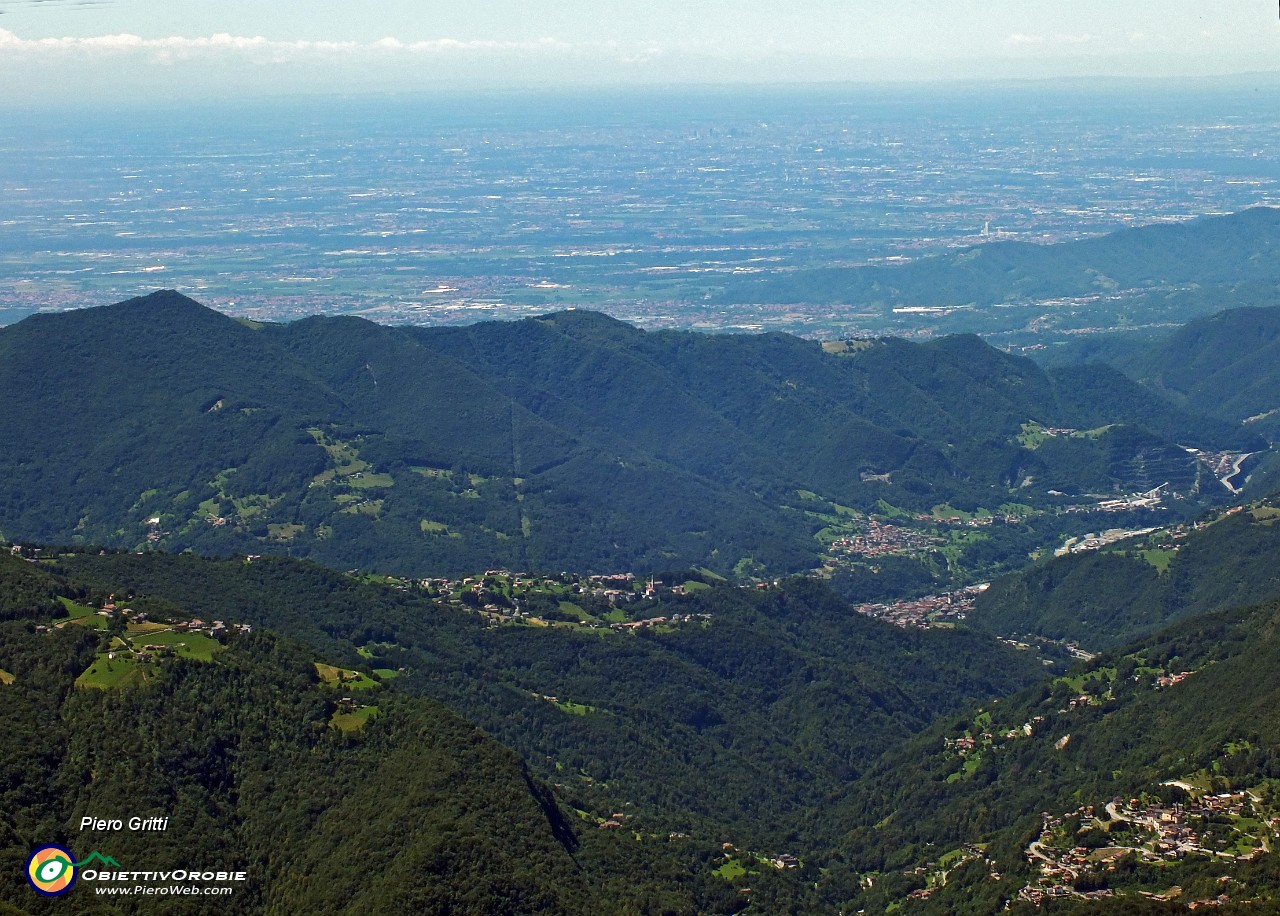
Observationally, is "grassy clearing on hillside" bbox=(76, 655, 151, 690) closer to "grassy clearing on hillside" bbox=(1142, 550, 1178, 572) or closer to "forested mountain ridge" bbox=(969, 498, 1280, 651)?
"forested mountain ridge" bbox=(969, 498, 1280, 651)

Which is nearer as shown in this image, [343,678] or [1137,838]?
[1137,838]

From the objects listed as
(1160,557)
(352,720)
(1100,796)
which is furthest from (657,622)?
(1160,557)

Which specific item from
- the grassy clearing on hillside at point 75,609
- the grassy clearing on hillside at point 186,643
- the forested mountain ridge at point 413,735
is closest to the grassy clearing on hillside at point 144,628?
the forested mountain ridge at point 413,735

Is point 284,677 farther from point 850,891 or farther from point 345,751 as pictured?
point 850,891

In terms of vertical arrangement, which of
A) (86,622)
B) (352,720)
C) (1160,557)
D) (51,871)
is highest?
(86,622)

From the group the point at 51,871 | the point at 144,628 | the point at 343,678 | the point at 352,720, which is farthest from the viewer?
the point at 343,678

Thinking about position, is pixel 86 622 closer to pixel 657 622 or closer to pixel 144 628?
pixel 144 628

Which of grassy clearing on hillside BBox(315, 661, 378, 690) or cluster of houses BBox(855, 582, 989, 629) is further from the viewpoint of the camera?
cluster of houses BBox(855, 582, 989, 629)

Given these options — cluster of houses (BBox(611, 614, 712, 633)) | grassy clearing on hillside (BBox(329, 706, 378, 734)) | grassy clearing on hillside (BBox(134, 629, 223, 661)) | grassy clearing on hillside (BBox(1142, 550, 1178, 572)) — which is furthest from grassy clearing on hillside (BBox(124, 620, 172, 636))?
grassy clearing on hillside (BBox(1142, 550, 1178, 572))
